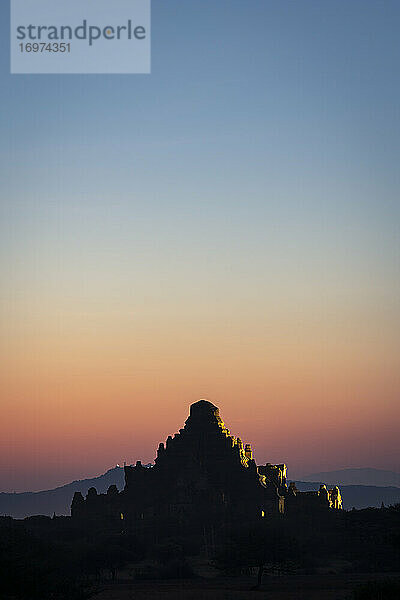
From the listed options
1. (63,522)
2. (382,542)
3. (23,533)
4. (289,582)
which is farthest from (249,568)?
(63,522)

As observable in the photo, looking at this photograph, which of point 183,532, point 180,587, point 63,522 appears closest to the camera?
point 180,587

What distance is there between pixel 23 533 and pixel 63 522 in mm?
46232

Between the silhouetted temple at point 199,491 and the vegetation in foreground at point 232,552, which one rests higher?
the silhouetted temple at point 199,491

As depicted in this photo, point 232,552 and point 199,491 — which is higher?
point 199,491

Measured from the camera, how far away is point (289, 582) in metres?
88.9

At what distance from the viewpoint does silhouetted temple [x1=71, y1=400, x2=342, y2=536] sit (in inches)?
5123

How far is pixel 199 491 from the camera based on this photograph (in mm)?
136750

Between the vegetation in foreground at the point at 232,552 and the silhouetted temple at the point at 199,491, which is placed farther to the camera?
the silhouetted temple at the point at 199,491

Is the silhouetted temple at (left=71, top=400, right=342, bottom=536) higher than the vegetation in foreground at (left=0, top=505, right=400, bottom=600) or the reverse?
higher

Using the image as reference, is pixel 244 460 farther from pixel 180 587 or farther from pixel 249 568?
pixel 180 587

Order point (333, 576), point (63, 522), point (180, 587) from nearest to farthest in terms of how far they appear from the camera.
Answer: point (180, 587)
point (333, 576)
point (63, 522)

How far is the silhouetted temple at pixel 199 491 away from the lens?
130 metres

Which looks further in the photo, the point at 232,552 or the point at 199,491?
the point at 199,491

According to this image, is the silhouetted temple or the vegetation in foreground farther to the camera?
the silhouetted temple
